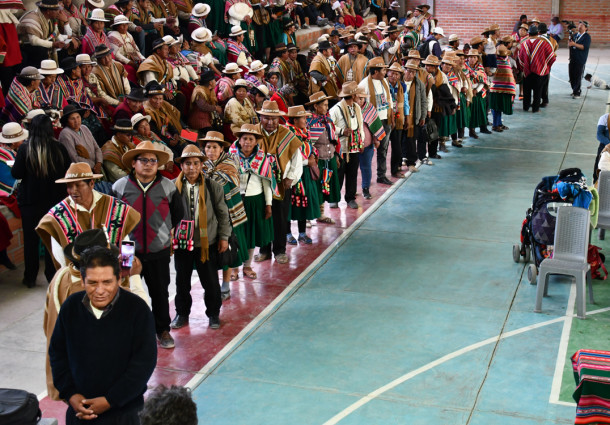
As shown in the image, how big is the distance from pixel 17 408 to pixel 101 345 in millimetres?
594

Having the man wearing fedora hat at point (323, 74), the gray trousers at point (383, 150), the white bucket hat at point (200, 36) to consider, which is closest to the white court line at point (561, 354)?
the gray trousers at point (383, 150)

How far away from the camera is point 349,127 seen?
12.5 metres

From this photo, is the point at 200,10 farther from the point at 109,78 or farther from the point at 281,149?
the point at 281,149

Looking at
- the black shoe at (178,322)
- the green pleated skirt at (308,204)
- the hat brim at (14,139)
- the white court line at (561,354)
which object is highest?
the hat brim at (14,139)

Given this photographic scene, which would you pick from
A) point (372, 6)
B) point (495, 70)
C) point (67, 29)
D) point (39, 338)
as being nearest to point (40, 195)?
point (39, 338)

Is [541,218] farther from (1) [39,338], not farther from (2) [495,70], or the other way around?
(2) [495,70]

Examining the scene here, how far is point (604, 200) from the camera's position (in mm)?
10805

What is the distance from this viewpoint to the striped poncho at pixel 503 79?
1881 cm

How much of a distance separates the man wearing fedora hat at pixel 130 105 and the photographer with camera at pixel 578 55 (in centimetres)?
1437

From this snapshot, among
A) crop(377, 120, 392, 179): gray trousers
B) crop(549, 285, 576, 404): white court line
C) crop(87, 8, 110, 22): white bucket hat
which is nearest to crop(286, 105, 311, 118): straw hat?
crop(377, 120, 392, 179): gray trousers

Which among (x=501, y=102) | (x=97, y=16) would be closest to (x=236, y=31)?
(x=97, y=16)

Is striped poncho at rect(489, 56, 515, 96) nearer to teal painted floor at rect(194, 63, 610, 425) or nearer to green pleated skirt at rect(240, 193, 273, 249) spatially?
teal painted floor at rect(194, 63, 610, 425)

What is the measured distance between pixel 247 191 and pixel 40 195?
2312 mm

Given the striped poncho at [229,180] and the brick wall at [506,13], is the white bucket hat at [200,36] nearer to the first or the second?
the striped poncho at [229,180]
